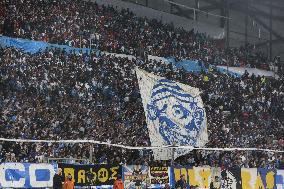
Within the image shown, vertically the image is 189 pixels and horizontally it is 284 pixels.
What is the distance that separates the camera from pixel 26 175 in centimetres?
1380

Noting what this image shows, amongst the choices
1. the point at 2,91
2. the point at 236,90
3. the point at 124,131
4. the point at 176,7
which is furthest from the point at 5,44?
the point at 176,7

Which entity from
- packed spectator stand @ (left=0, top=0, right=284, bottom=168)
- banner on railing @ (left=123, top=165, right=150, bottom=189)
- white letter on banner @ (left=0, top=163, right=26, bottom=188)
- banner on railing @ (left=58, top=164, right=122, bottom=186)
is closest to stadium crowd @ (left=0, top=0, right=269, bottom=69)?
packed spectator stand @ (left=0, top=0, right=284, bottom=168)

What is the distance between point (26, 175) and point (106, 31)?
18.4 metres

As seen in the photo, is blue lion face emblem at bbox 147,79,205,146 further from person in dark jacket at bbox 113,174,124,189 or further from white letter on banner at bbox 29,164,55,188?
white letter on banner at bbox 29,164,55,188

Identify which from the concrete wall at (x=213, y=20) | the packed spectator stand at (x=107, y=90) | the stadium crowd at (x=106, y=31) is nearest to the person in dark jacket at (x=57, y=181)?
the packed spectator stand at (x=107, y=90)

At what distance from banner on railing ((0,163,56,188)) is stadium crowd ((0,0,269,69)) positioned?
13652 mm

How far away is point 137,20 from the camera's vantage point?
35.6 m

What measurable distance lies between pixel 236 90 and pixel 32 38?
1349 cm

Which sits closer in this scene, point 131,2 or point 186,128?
point 186,128

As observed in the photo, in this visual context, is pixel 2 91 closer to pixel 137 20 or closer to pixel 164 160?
pixel 164 160

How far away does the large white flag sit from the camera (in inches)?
778

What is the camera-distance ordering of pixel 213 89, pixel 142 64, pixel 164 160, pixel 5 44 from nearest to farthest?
pixel 164 160 < pixel 5 44 < pixel 142 64 < pixel 213 89

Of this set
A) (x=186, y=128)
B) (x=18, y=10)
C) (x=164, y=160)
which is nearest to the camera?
(x=164, y=160)

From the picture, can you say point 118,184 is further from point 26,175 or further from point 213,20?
point 213,20
